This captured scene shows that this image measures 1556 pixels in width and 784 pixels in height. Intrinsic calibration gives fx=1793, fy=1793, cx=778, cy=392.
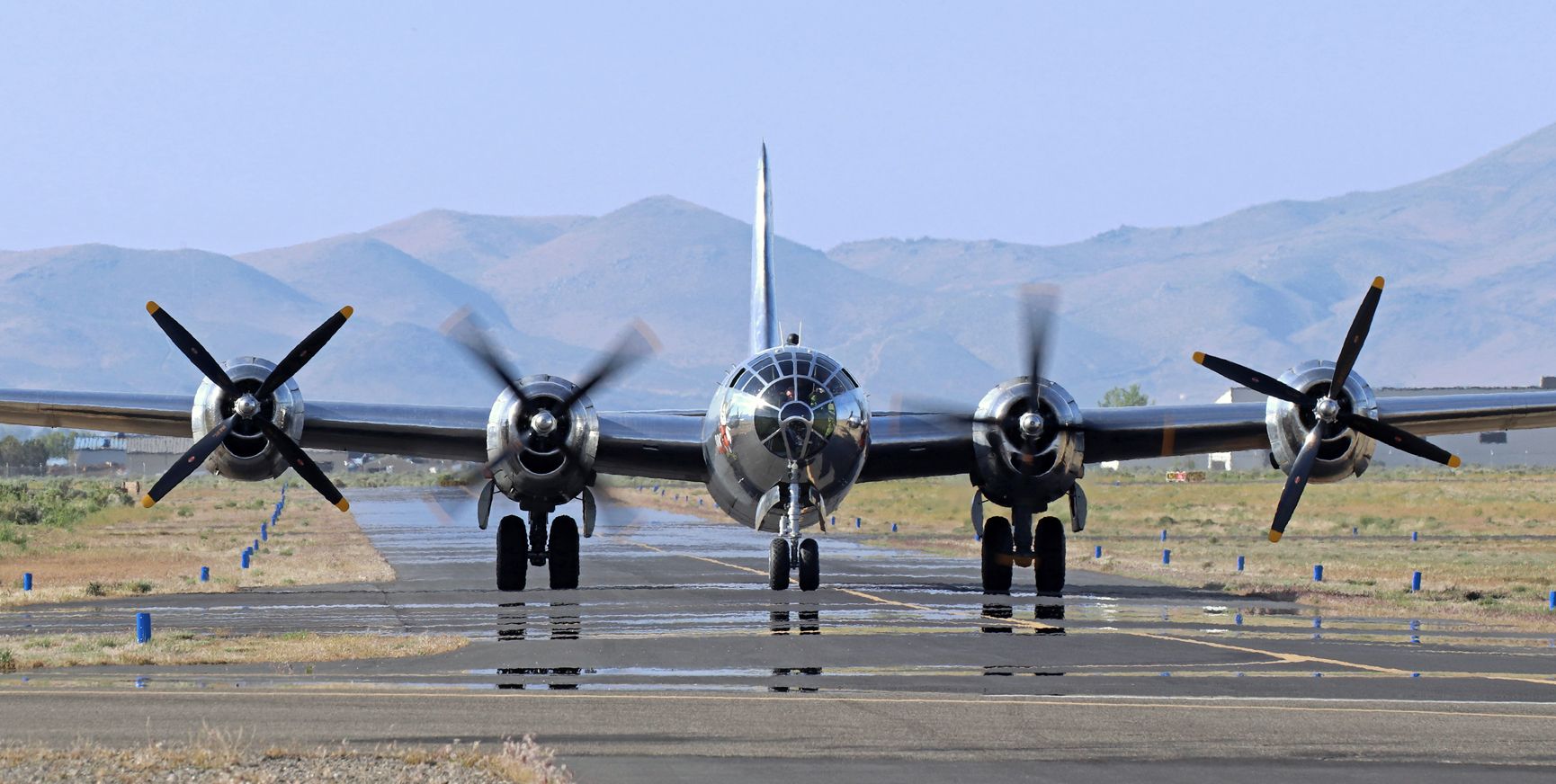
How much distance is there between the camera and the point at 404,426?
3225 cm

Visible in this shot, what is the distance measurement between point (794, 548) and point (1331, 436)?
382 inches

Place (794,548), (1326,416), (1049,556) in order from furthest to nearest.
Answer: (1049,556) < (1326,416) < (794,548)

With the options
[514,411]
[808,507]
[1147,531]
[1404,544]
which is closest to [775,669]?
[808,507]

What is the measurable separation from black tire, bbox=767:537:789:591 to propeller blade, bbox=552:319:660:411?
411cm

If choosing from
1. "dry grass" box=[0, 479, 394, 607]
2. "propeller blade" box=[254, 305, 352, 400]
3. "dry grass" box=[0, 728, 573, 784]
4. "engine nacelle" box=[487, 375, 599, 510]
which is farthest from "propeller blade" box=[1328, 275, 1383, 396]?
"dry grass" box=[0, 479, 394, 607]

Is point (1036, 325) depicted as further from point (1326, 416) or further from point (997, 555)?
point (1326, 416)

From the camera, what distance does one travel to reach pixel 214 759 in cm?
1373

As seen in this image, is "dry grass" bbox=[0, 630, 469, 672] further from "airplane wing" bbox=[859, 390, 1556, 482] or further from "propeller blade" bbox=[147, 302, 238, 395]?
"airplane wing" bbox=[859, 390, 1556, 482]

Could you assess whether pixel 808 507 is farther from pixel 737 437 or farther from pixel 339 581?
pixel 339 581

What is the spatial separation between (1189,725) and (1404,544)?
43861 millimetres

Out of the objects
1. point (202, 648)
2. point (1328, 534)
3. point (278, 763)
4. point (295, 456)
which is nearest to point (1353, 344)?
point (295, 456)

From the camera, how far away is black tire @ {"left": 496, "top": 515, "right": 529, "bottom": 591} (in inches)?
1309

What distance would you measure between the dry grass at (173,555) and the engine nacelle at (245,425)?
4924 mm

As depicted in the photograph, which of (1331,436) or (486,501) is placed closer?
(1331,436)
